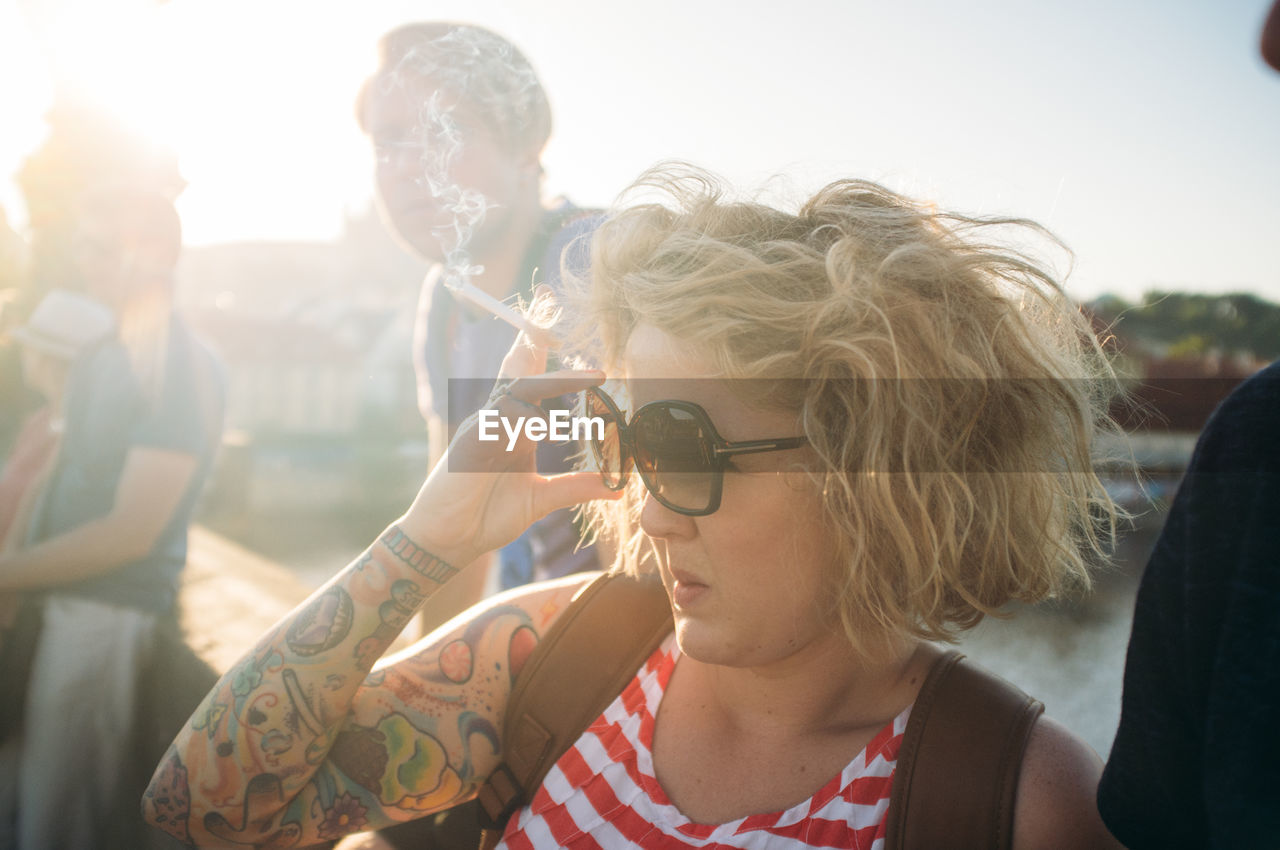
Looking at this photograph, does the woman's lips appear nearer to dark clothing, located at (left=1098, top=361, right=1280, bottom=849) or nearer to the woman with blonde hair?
the woman with blonde hair

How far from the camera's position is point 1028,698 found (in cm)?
131

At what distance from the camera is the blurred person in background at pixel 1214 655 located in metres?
0.82

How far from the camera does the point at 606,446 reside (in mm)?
1676

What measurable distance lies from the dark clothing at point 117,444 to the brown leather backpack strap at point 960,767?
2.32m

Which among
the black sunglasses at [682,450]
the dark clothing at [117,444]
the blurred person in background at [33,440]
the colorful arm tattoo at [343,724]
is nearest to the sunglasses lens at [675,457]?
the black sunglasses at [682,450]

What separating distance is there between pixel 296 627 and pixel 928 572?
1.32 meters

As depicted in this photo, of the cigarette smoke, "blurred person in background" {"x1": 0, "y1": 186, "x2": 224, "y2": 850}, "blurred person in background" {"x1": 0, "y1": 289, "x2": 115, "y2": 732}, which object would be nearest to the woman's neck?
the cigarette smoke

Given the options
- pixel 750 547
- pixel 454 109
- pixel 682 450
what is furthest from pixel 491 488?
pixel 454 109

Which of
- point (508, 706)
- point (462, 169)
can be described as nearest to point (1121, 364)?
point (508, 706)

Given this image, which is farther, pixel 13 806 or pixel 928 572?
pixel 13 806

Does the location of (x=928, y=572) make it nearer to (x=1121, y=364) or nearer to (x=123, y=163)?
(x=1121, y=364)

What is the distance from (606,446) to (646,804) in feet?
2.43

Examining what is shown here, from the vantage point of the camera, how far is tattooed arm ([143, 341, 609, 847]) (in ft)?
4.98

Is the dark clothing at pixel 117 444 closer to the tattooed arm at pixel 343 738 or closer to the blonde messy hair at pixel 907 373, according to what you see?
the tattooed arm at pixel 343 738
